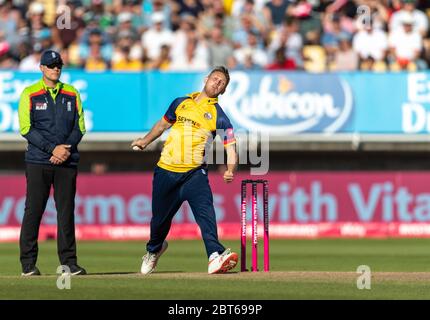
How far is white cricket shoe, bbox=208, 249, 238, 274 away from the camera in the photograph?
12.9m

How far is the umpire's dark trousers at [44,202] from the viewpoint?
13062mm

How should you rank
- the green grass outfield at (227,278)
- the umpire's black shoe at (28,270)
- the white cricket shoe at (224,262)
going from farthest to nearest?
the umpire's black shoe at (28,270) → the white cricket shoe at (224,262) → the green grass outfield at (227,278)

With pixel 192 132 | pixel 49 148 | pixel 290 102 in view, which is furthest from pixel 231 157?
pixel 290 102

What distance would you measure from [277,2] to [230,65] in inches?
78.2

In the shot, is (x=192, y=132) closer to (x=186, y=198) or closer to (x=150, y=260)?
(x=186, y=198)

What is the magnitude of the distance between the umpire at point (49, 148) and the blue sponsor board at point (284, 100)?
40.0 feet

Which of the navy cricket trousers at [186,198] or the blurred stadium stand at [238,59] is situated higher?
the blurred stadium stand at [238,59]

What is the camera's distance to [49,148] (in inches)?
510

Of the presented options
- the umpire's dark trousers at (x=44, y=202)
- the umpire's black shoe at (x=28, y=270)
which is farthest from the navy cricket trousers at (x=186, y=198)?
the umpire's black shoe at (x=28, y=270)

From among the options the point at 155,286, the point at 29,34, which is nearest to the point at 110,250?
the point at 29,34

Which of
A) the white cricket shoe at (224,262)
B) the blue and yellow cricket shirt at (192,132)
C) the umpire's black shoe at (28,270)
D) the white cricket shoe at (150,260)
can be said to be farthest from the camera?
the white cricket shoe at (150,260)

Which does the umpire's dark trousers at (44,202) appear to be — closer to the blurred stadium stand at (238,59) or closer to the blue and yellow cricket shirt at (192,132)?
the blue and yellow cricket shirt at (192,132)

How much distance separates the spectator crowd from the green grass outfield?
22.8 ft

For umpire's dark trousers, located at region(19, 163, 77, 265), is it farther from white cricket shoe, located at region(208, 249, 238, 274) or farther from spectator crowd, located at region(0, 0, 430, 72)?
spectator crowd, located at region(0, 0, 430, 72)
